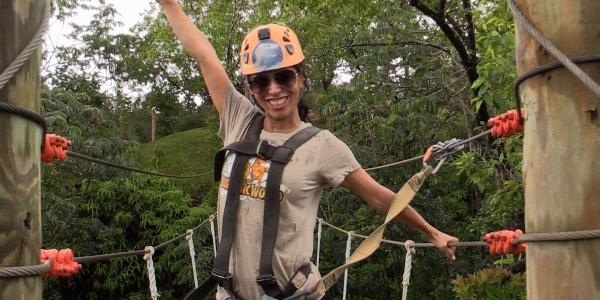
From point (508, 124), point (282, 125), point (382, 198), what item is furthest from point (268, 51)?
point (508, 124)

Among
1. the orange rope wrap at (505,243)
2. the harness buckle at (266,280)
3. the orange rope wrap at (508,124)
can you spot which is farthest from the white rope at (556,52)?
the harness buckle at (266,280)

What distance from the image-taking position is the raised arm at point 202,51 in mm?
1643

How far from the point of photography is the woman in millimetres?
1462

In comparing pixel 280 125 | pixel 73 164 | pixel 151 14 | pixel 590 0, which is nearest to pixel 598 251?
pixel 590 0

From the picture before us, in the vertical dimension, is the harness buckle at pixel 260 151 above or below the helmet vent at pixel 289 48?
below

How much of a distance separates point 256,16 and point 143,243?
433 cm

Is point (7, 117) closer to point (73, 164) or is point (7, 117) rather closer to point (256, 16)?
point (73, 164)

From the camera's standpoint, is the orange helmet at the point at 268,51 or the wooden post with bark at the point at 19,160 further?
the orange helmet at the point at 268,51

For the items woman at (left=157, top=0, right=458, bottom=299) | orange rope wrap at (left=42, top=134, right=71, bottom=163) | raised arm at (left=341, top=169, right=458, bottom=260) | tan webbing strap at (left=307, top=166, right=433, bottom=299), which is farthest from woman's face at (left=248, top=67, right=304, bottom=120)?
orange rope wrap at (left=42, top=134, right=71, bottom=163)

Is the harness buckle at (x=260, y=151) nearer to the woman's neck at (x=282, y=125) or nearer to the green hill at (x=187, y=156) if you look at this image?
the woman's neck at (x=282, y=125)

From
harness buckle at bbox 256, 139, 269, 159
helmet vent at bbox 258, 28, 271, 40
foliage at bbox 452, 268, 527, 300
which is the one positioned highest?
helmet vent at bbox 258, 28, 271, 40

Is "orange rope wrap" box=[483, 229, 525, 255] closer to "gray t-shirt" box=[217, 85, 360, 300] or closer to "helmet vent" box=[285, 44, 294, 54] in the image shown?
"gray t-shirt" box=[217, 85, 360, 300]

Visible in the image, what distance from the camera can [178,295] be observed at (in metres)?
8.17

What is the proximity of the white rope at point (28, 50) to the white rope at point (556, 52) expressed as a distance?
2.37 feet
